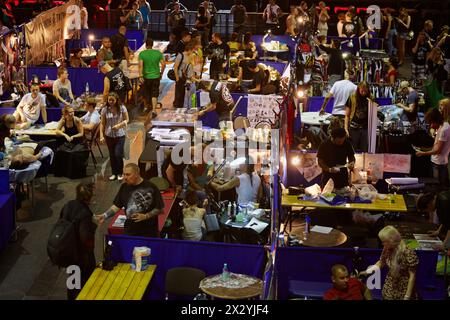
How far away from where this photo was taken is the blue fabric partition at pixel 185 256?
30.7ft

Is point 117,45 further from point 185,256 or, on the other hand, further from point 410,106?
point 185,256

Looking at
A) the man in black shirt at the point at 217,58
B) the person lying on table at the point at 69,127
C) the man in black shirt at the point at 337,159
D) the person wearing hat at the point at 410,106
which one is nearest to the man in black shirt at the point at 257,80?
the man in black shirt at the point at 217,58

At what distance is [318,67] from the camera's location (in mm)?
18547

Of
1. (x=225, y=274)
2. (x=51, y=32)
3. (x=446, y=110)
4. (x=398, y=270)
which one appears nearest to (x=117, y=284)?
(x=225, y=274)

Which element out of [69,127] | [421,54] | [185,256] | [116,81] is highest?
[421,54]

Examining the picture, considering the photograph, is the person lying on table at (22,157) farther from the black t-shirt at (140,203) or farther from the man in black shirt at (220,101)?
the man in black shirt at (220,101)

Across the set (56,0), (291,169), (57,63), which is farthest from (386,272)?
(56,0)

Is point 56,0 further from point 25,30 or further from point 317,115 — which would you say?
point 317,115

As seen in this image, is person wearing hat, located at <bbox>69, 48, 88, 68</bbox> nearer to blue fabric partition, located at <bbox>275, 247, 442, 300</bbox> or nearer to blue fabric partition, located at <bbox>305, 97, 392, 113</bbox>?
blue fabric partition, located at <bbox>305, 97, 392, 113</bbox>

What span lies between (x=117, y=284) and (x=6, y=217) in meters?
2.89

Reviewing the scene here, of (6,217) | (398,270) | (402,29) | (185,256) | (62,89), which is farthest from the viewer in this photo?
(402,29)

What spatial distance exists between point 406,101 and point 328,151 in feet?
13.0

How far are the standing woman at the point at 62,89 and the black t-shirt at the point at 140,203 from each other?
22.0 feet

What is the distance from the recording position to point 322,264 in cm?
935
